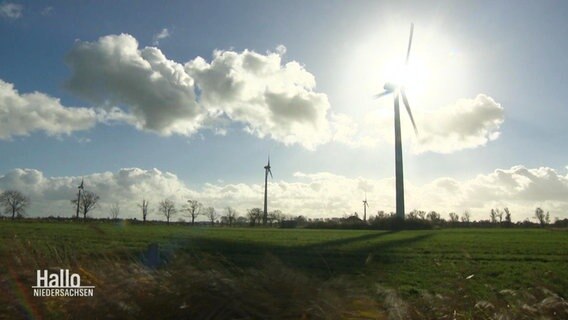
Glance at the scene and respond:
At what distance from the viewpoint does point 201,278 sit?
4875mm

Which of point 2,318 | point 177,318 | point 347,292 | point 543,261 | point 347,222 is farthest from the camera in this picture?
point 347,222

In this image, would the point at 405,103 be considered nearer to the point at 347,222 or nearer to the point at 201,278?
the point at 347,222

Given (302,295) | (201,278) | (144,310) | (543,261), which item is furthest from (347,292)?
(543,261)

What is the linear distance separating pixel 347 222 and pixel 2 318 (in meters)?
111
